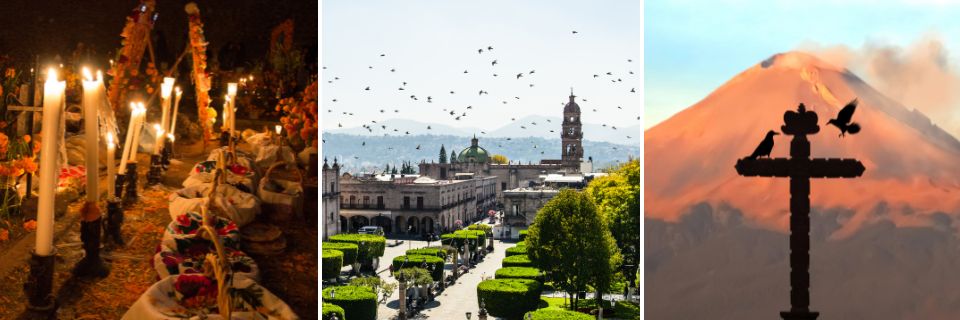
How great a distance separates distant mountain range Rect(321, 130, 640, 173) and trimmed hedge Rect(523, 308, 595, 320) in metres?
0.98

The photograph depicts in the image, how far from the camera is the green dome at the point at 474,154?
509 centimetres

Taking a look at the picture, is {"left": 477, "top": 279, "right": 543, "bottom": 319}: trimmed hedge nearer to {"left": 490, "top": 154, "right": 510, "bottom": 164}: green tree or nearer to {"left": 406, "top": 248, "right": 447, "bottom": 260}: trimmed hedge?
{"left": 406, "top": 248, "right": 447, "bottom": 260}: trimmed hedge

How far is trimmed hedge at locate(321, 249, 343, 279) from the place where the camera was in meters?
5.01

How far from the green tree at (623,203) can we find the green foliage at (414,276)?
121 cm

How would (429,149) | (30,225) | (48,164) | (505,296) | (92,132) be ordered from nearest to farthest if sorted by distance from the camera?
(48,164) < (92,132) < (30,225) < (505,296) < (429,149)

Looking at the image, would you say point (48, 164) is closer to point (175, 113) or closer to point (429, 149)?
point (175, 113)

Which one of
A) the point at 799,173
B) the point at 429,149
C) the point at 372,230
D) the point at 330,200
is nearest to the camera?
the point at 799,173

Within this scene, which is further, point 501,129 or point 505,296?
point 501,129

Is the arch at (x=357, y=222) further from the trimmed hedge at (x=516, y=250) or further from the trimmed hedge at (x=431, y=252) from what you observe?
the trimmed hedge at (x=516, y=250)

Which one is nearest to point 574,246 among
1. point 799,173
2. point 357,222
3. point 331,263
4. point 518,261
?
point 518,261

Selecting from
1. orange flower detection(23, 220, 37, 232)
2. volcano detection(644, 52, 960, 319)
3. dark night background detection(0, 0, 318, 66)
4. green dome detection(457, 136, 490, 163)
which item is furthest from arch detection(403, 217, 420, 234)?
orange flower detection(23, 220, 37, 232)

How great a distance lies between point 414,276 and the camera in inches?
205

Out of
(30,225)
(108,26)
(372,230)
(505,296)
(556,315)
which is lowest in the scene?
(556,315)

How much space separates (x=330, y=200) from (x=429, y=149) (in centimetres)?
72
